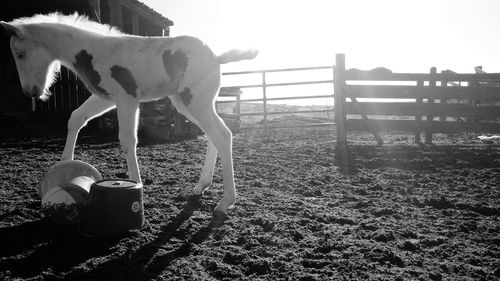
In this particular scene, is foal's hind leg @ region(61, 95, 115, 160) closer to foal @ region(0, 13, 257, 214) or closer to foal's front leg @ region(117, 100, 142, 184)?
foal @ region(0, 13, 257, 214)

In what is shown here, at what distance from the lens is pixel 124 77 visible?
3539 millimetres

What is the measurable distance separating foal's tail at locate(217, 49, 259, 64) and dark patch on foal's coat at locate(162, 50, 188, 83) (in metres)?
0.38

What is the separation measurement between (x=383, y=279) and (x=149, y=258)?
1432 mm

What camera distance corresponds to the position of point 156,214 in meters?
3.43

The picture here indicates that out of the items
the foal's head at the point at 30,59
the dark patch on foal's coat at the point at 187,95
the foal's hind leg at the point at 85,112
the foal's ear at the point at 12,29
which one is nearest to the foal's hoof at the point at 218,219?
the dark patch on foal's coat at the point at 187,95

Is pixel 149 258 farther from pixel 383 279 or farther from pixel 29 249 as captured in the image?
pixel 383 279

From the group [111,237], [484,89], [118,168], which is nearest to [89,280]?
[111,237]

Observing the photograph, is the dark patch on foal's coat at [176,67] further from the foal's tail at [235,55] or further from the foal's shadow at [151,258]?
the foal's shadow at [151,258]

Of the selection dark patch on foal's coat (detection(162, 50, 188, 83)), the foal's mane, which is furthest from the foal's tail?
the foal's mane

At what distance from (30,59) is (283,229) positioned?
271 centimetres

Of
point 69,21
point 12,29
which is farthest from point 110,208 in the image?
point 69,21

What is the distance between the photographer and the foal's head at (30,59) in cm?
346

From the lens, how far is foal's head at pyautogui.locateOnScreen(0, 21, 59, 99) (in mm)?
3455

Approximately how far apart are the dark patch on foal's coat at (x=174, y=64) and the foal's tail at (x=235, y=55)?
1.26ft
